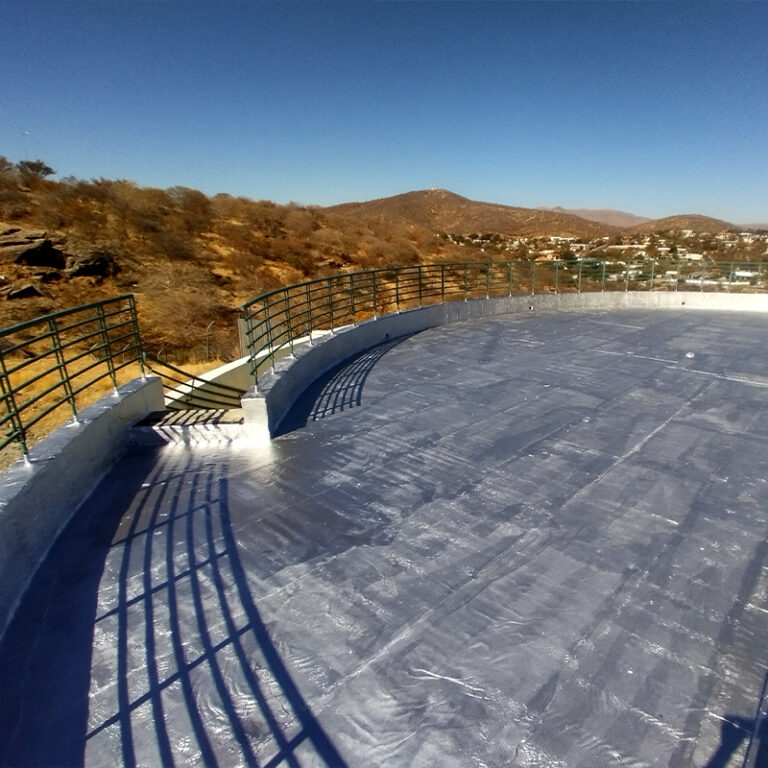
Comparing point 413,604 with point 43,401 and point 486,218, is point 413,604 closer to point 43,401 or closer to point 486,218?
point 43,401

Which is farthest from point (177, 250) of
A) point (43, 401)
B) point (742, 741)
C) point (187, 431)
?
point (742, 741)

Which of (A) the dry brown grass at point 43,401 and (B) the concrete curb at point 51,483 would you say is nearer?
(B) the concrete curb at point 51,483

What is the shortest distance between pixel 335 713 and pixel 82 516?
268cm

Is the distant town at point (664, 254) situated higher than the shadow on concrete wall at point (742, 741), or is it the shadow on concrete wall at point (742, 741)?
the distant town at point (664, 254)

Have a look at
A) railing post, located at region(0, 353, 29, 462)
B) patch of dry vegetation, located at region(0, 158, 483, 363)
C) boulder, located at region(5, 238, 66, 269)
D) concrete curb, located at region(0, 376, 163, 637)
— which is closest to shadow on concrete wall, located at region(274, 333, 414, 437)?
concrete curb, located at region(0, 376, 163, 637)

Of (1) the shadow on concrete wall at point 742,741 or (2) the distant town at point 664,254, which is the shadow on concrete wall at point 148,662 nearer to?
(1) the shadow on concrete wall at point 742,741

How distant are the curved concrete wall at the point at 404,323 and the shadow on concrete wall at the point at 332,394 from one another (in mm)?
99

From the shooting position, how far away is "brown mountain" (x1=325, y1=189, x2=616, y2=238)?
5294 centimetres

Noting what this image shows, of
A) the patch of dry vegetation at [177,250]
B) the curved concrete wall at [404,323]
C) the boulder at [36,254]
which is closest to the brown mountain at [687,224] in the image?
the patch of dry vegetation at [177,250]

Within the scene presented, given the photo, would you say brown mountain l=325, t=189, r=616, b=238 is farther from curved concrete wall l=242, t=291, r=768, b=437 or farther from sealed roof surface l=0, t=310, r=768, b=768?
sealed roof surface l=0, t=310, r=768, b=768

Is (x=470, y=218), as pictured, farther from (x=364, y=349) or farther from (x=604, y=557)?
(x=604, y=557)

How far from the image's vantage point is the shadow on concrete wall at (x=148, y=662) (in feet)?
6.63

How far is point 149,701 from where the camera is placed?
2199 mm

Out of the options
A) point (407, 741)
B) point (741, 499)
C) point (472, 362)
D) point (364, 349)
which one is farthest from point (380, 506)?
point (364, 349)
